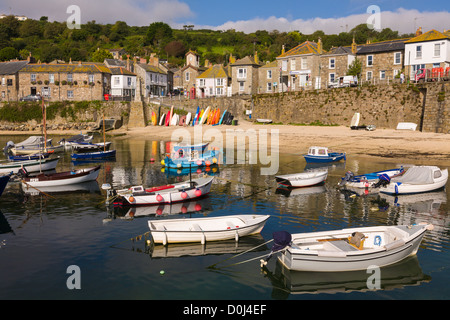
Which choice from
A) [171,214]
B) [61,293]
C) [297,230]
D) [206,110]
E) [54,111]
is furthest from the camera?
[54,111]

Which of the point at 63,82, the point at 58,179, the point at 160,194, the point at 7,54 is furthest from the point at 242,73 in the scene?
the point at 7,54

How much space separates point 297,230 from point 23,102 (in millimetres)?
68711

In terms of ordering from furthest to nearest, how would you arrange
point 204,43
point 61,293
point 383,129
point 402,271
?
point 204,43
point 383,129
point 402,271
point 61,293

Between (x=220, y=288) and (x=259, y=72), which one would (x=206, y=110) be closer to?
(x=259, y=72)

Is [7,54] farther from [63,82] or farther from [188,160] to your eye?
[188,160]

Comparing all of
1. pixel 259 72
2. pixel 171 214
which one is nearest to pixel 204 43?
pixel 259 72

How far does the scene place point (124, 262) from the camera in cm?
1551

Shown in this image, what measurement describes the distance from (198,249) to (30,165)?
23421 millimetres

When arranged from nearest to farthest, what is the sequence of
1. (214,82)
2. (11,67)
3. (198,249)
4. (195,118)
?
(198,249)
(195,118)
(11,67)
(214,82)

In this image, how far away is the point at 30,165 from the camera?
112ft

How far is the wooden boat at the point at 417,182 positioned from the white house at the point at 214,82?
2108 inches

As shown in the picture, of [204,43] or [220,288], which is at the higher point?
[204,43]

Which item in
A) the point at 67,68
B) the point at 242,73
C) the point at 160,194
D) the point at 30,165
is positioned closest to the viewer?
the point at 160,194

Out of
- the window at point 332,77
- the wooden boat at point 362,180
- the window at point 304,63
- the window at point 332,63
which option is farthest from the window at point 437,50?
the wooden boat at point 362,180
